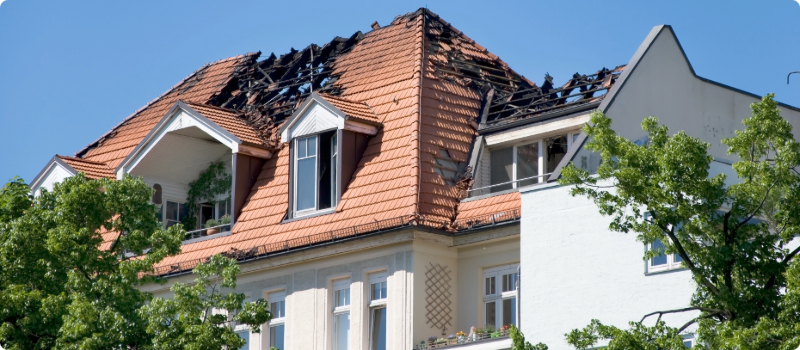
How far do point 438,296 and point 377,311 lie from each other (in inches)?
59.1

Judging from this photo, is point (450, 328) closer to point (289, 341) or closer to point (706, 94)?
point (289, 341)

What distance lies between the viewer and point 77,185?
30.4 m

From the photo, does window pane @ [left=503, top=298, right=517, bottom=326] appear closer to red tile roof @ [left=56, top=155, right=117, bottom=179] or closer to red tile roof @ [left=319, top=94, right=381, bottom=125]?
red tile roof @ [left=319, top=94, right=381, bottom=125]

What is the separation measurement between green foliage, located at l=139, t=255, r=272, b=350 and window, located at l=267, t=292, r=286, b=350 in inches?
275

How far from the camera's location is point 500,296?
110ft

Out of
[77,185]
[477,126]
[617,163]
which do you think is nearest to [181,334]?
[77,185]

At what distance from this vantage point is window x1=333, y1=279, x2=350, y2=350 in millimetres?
35000

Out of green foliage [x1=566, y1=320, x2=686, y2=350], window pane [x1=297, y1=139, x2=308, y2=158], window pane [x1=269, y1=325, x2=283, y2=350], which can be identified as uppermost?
window pane [x1=297, y1=139, x2=308, y2=158]

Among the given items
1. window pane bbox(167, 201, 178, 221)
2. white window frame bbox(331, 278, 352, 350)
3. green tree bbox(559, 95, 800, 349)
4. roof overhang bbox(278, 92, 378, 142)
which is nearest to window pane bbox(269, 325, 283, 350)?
white window frame bbox(331, 278, 352, 350)

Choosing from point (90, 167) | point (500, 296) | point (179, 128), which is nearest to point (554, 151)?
point (500, 296)

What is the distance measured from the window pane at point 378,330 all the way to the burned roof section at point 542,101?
515cm

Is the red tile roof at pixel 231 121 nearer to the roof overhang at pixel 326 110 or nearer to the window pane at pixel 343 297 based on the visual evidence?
the roof overhang at pixel 326 110

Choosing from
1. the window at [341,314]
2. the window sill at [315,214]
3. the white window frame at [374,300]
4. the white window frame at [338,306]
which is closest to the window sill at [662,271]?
the white window frame at [374,300]

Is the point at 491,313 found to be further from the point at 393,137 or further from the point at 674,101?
the point at 674,101
